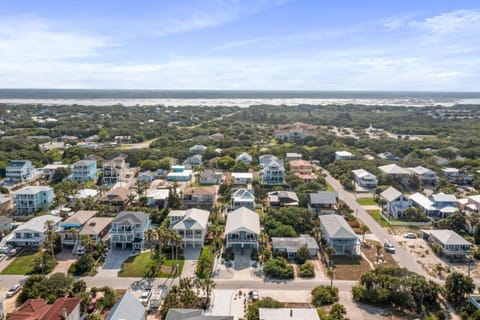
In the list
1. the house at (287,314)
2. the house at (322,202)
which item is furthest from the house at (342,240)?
the house at (287,314)

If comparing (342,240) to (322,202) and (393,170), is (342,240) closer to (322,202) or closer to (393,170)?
(322,202)

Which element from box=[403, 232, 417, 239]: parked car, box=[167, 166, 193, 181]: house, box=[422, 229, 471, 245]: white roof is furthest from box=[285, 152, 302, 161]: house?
box=[422, 229, 471, 245]: white roof

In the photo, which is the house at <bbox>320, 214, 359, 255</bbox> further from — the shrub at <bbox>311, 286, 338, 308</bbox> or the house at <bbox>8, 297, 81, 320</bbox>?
the house at <bbox>8, 297, 81, 320</bbox>

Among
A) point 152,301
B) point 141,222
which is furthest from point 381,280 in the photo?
point 141,222

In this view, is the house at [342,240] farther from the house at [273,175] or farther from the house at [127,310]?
the house at [273,175]

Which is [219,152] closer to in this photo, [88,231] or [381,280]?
[88,231]

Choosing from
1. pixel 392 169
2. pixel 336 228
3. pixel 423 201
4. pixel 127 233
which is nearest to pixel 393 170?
pixel 392 169
